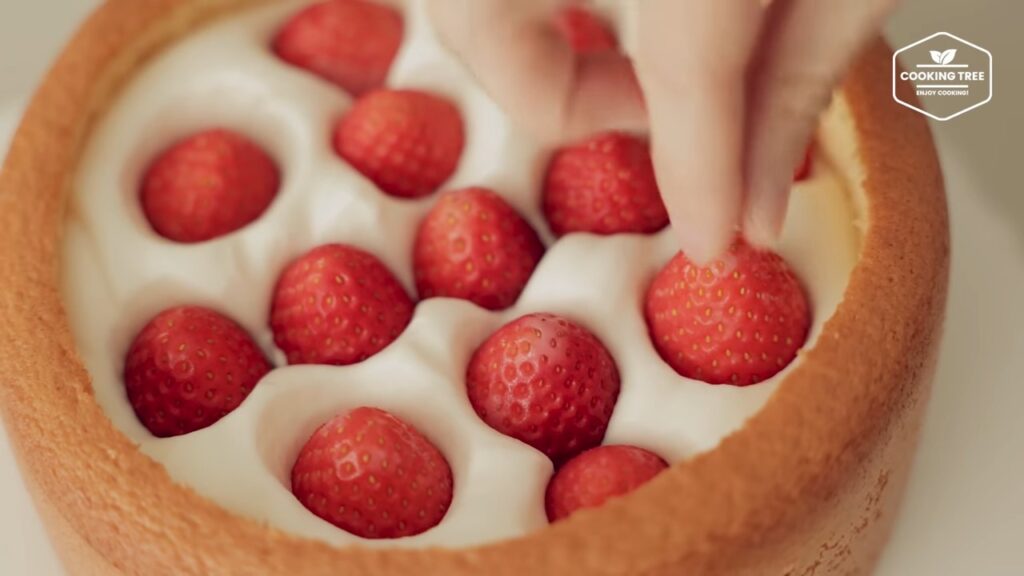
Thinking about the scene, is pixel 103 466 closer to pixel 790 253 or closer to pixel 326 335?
pixel 326 335

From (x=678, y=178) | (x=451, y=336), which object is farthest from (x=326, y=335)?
(x=678, y=178)

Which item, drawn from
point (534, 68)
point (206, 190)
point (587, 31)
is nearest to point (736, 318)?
point (534, 68)

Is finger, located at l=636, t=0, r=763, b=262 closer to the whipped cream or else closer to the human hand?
the human hand

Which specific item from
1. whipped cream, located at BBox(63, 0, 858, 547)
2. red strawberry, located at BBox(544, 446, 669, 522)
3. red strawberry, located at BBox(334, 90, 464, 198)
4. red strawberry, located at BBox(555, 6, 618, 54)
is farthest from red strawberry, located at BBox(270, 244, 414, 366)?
red strawberry, located at BBox(555, 6, 618, 54)

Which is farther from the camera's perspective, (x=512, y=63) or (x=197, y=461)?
(x=197, y=461)

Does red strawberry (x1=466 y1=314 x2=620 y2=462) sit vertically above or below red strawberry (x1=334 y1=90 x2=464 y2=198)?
below
